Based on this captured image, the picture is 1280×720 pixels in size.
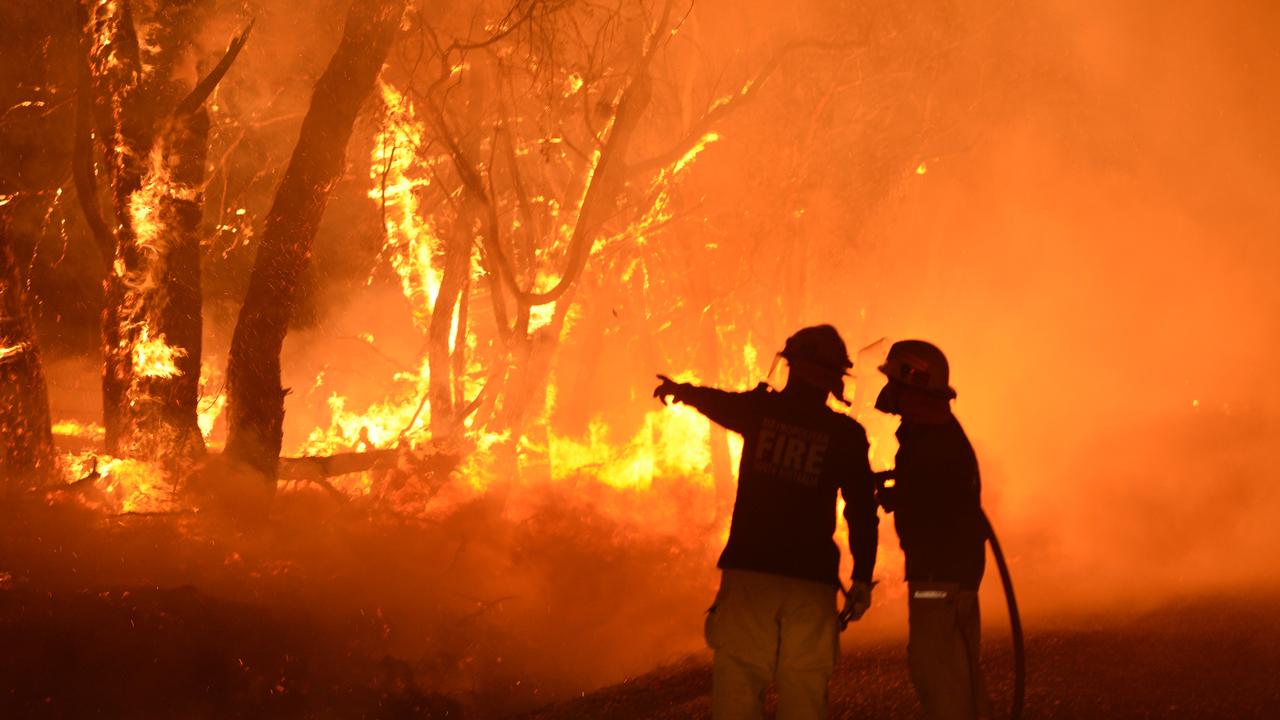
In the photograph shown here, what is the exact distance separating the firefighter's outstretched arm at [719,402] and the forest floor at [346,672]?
93.8 inches

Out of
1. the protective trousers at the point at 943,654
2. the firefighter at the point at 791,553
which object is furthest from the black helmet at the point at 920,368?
the protective trousers at the point at 943,654

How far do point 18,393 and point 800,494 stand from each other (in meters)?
6.51

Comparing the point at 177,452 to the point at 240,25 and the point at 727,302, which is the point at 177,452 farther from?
the point at 727,302

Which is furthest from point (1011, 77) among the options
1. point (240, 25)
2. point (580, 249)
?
point (240, 25)

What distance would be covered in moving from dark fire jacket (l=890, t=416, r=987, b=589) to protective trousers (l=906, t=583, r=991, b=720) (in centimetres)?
7

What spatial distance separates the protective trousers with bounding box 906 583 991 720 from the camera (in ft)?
15.0

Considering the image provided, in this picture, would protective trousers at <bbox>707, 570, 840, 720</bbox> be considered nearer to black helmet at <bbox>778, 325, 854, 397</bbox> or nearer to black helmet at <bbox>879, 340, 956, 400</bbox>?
black helmet at <bbox>778, 325, 854, 397</bbox>

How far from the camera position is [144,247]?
8273 millimetres

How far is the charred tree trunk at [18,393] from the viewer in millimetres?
8086

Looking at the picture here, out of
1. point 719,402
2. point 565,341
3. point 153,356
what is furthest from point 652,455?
point 719,402

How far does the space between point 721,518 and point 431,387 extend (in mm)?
5594

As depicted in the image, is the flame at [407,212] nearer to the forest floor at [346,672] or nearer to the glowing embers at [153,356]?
the glowing embers at [153,356]

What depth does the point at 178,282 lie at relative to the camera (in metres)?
8.36

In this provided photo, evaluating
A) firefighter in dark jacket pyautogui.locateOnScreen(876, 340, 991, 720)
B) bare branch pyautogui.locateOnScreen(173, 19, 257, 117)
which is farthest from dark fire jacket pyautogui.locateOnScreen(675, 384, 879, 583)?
bare branch pyautogui.locateOnScreen(173, 19, 257, 117)
